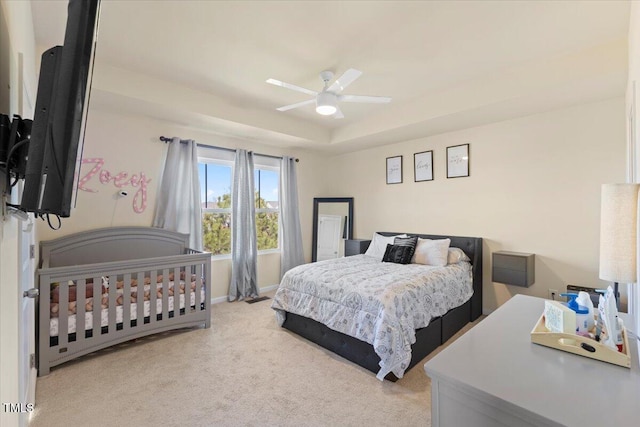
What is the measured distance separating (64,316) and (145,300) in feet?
2.00

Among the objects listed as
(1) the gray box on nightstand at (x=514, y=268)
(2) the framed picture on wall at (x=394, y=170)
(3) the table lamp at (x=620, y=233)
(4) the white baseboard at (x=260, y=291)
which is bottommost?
(4) the white baseboard at (x=260, y=291)

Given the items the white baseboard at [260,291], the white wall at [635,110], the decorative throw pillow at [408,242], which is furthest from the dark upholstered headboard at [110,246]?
the white wall at [635,110]

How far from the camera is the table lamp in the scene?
1123 millimetres

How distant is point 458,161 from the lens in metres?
3.99

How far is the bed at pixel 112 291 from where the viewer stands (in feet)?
7.85

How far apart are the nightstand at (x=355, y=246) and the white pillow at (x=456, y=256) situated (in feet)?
4.48

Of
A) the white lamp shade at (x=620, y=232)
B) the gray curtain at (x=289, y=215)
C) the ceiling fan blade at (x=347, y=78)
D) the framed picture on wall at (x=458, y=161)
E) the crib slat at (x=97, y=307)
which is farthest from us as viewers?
the gray curtain at (x=289, y=215)

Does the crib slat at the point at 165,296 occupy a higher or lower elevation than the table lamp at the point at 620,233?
lower

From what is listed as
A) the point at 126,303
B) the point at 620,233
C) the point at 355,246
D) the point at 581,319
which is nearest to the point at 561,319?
the point at 581,319

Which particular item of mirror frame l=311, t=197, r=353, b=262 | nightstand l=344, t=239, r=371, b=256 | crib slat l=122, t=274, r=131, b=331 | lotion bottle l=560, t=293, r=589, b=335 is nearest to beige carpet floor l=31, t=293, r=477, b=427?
crib slat l=122, t=274, r=131, b=331

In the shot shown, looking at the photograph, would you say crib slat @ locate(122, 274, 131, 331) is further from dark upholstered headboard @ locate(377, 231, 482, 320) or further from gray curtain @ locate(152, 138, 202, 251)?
dark upholstered headboard @ locate(377, 231, 482, 320)

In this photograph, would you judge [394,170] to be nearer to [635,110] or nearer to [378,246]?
[378,246]

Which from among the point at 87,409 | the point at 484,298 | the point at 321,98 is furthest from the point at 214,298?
the point at 484,298

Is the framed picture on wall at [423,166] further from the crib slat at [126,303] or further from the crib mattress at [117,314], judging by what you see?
the crib slat at [126,303]
